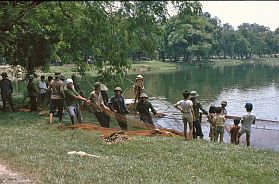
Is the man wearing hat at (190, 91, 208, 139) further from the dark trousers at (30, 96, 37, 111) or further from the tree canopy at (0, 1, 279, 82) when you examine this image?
the dark trousers at (30, 96, 37, 111)

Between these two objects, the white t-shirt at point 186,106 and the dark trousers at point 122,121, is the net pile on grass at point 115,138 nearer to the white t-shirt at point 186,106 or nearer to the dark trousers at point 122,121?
the white t-shirt at point 186,106

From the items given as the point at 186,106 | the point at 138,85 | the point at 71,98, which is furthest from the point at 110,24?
the point at 138,85

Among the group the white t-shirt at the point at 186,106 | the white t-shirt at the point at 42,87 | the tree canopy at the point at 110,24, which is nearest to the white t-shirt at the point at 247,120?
the white t-shirt at the point at 186,106

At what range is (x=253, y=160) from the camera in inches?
478

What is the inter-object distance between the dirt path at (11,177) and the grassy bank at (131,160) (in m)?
0.20

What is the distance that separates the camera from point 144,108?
17.4 meters

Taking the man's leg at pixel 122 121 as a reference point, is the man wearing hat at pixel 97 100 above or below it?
above

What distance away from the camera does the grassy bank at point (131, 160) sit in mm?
9883

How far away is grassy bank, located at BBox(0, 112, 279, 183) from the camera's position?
9.88 meters

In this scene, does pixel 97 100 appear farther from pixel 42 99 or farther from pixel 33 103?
pixel 42 99

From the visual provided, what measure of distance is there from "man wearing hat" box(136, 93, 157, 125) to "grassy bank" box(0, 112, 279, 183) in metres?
2.71

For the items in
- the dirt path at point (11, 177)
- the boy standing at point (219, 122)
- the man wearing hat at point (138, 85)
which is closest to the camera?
the dirt path at point (11, 177)

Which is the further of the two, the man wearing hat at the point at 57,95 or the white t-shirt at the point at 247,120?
the man wearing hat at the point at 57,95

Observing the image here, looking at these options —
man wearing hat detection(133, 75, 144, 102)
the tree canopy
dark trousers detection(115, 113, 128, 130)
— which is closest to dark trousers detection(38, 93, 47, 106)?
the tree canopy
